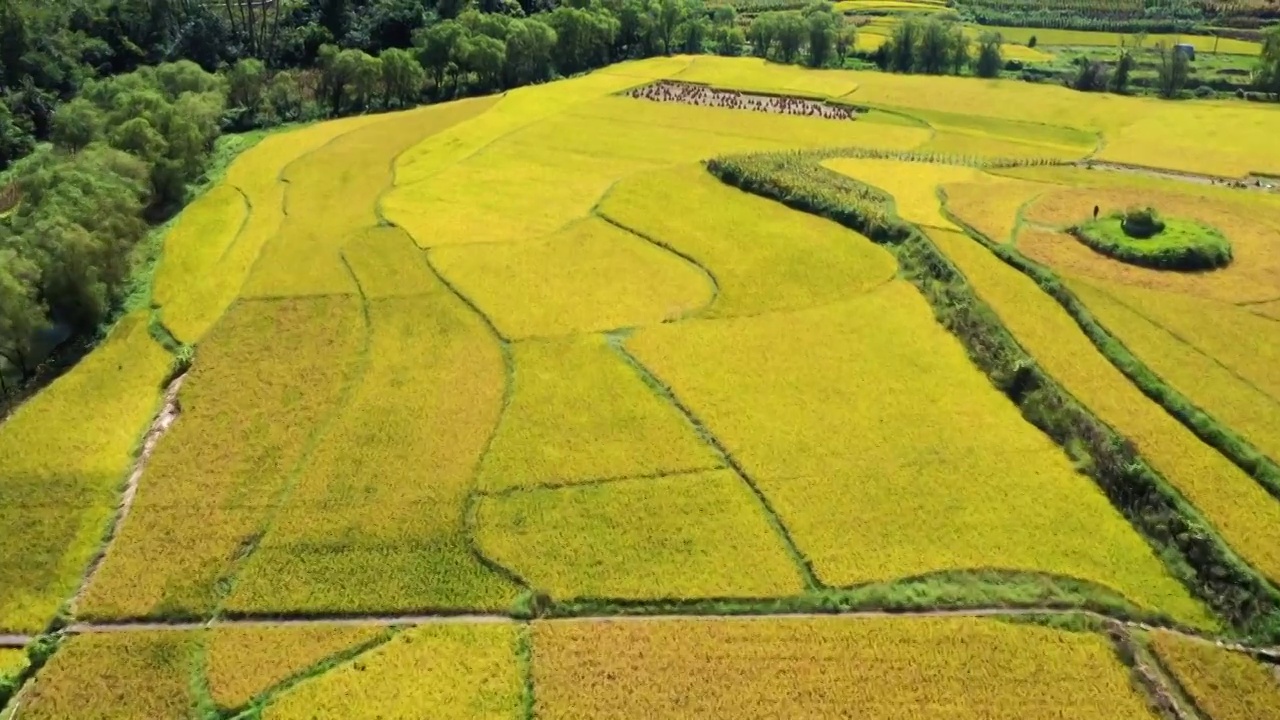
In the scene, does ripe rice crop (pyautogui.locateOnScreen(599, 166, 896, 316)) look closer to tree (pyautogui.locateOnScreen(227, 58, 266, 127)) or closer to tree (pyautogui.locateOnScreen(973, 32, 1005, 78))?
tree (pyautogui.locateOnScreen(227, 58, 266, 127))

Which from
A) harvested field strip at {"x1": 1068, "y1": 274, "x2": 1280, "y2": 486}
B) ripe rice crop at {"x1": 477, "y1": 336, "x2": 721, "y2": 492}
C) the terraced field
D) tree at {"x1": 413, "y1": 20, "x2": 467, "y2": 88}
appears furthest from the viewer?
tree at {"x1": 413, "y1": 20, "x2": 467, "y2": 88}

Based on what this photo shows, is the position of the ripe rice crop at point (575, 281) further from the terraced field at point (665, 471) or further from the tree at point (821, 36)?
the tree at point (821, 36)

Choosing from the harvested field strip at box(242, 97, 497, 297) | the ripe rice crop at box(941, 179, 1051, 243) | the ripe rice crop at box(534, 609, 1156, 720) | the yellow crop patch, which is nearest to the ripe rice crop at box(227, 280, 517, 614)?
the ripe rice crop at box(534, 609, 1156, 720)

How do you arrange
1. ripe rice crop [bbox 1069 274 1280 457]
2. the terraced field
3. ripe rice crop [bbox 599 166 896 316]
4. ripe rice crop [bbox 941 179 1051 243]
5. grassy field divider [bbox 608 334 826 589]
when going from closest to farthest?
the terraced field < grassy field divider [bbox 608 334 826 589] < ripe rice crop [bbox 1069 274 1280 457] < ripe rice crop [bbox 599 166 896 316] < ripe rice crop [bbox 941 179 1051 243]

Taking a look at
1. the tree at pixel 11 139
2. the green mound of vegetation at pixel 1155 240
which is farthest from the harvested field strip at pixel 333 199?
the green mound of vegetation at pixel 1155 240

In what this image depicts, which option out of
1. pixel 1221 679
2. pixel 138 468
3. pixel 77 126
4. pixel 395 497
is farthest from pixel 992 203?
pixel 77 126

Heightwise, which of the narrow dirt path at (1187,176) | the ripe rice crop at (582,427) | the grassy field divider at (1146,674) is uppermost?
the narrow dirt path at (1187,176)

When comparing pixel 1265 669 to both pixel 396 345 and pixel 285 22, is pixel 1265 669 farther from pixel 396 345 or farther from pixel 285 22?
pixel 285 22
